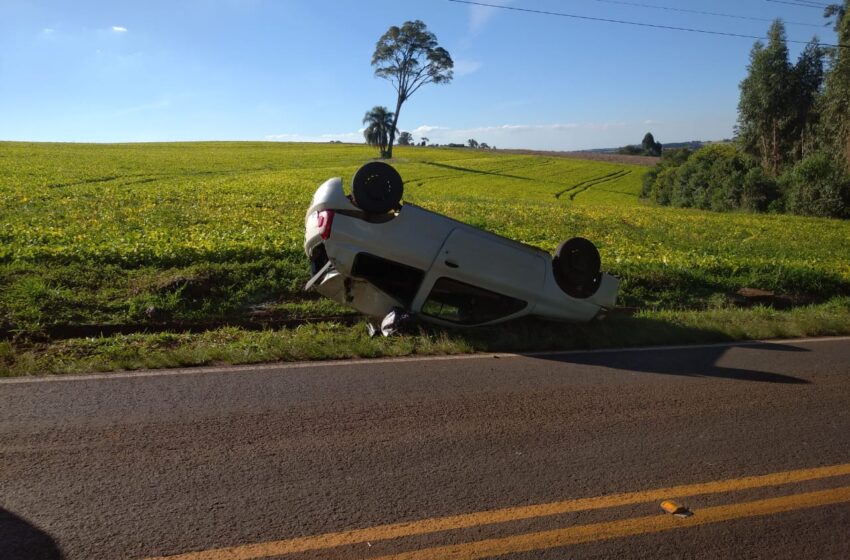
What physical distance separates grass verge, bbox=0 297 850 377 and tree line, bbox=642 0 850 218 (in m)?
29.7

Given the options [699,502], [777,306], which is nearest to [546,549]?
[699,502]

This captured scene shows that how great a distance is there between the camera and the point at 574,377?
6406mm

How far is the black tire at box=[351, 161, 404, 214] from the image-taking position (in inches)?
287

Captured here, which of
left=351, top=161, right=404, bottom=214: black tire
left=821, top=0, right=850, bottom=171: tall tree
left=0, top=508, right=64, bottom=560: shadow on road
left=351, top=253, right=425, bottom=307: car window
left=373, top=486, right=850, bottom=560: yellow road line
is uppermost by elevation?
left=821, top=0, right=850, bottom=171: tall tree

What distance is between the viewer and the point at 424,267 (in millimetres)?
7355

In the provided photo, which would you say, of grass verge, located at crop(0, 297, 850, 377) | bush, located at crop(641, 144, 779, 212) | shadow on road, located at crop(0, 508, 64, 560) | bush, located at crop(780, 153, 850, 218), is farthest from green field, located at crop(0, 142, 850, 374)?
bush, located at crop(641, 144, 779, 212)

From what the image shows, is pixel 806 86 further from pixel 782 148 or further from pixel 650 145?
pixel 650 145

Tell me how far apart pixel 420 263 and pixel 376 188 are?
37.9 inches

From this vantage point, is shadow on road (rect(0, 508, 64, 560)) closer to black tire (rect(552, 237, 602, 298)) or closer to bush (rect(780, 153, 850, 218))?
black tire (rect(552, 237, 602, 298))

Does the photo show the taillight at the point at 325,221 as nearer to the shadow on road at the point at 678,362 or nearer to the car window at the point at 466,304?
the car window at the point at 466,304

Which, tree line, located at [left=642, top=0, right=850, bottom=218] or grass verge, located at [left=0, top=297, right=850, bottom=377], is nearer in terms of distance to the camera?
grass verge, located at [left=0, top=297, right=850, bottom=377]

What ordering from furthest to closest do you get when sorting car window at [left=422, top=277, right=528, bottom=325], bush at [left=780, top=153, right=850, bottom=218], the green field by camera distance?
bush at [left=780, top=153, right=850, bottom=218], the green field, car window at [left=422, top=277, right=528, bottom=325]

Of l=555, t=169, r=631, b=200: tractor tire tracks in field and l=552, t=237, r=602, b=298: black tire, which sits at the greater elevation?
l=555, t=169, r=631, b=200: tractor tire tracks in field

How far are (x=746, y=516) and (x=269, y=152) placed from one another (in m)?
56.0
